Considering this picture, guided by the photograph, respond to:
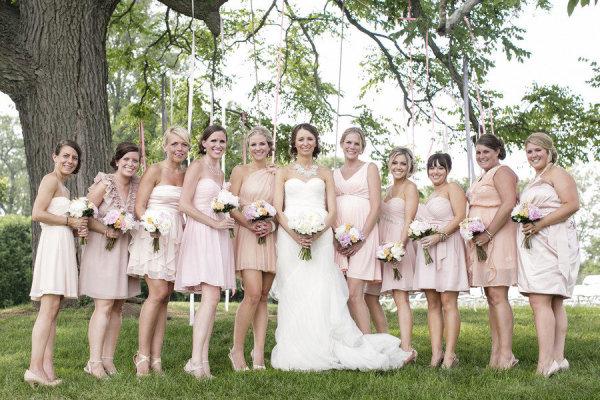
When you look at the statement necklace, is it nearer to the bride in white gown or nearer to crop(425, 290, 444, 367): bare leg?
the bride in white gown

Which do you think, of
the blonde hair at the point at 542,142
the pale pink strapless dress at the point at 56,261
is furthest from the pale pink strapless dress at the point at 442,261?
the pale pink strapless dress at the point at 56,261

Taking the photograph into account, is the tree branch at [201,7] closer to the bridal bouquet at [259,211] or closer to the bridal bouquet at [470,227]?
the bridal bouquet at [259,211]

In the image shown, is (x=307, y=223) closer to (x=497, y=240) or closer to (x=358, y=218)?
(x=358, y=218)

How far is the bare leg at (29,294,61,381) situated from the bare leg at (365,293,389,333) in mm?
3105

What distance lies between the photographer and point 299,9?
54.6 feet

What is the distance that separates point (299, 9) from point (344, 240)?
10.8 metres

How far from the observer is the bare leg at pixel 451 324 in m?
6.96

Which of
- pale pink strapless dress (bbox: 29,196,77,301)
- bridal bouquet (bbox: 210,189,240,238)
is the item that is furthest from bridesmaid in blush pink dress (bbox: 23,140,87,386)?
bridal bouquet (bbox: 210,189,240,238)

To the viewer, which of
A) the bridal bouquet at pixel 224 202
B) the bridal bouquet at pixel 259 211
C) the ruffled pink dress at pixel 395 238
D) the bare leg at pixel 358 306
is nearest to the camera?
the bridal bouquet at pixel 224 202

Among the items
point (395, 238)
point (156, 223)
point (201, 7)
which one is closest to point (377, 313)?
point (395, 238)

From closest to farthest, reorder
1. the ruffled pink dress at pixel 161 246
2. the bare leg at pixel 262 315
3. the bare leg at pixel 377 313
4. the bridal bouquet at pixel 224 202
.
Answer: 1. the bridal bouquet at pixel 224 202
2. the ruffled pink dress at pixel 161 246
3. the bare leg at pixel 262 315
4. the bare leg at pixel 377 313

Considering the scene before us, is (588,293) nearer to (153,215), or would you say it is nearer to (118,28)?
(118,28)

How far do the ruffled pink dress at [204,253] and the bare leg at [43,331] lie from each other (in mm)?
1082

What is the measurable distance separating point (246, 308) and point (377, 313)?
145 centimetres
